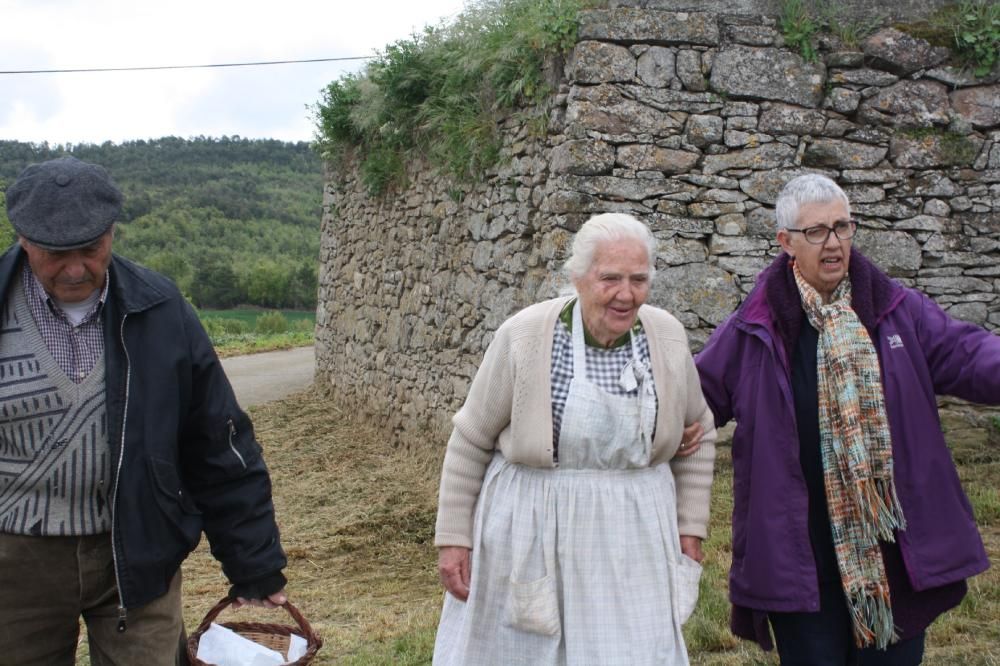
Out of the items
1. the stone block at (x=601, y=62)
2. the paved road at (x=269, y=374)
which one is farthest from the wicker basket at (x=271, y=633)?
the paved road at (x=269, y=374)

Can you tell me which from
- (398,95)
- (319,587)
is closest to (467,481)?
(319,587)

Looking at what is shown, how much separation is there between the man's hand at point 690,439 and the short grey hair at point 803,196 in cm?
64

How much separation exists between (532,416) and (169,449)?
93cm

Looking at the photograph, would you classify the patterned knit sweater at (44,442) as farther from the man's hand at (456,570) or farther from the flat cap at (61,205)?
the man's hand at (456,570)

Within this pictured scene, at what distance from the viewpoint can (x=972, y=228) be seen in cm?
598

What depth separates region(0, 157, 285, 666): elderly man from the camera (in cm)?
232

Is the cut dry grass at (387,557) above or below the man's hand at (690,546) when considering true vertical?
below

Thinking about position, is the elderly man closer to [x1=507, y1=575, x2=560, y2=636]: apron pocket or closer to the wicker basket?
the wicker basket

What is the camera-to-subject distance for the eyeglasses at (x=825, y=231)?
272 cm

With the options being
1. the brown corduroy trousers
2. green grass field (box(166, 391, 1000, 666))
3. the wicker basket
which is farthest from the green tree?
the brown corduroy trousers

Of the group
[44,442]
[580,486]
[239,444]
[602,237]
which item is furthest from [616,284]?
[44,442]

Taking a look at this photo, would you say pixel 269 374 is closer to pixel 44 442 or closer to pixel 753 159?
pixel 753 159

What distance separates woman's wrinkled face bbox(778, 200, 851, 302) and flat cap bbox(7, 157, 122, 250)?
1851 mm

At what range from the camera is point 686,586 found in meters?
2.62
